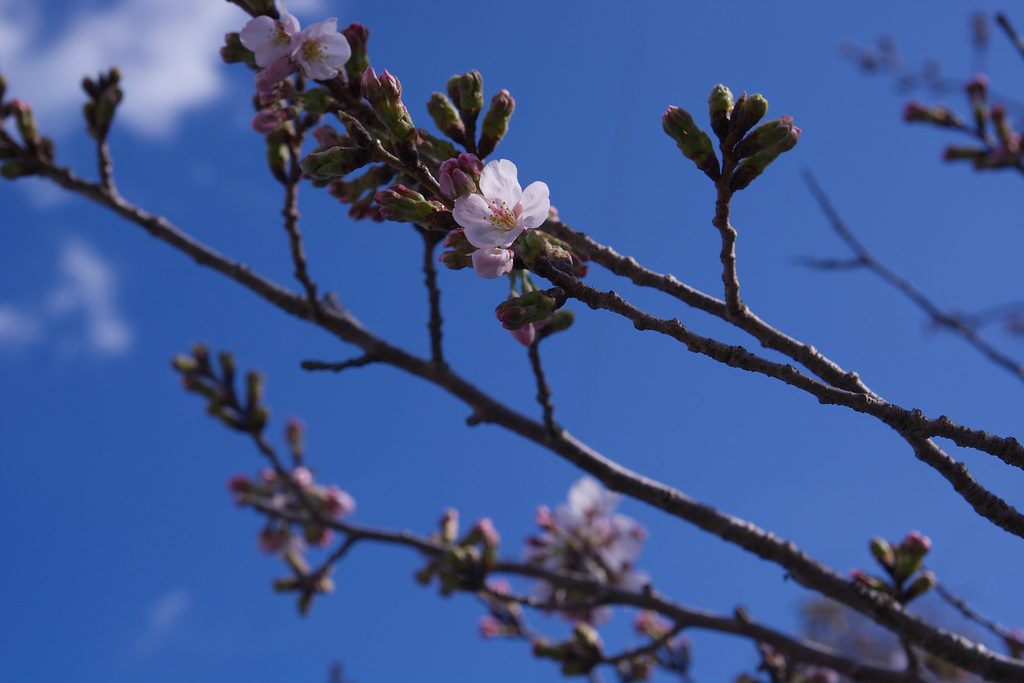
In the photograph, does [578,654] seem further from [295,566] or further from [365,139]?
[365,139]

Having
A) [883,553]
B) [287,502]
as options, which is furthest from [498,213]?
[287,502]

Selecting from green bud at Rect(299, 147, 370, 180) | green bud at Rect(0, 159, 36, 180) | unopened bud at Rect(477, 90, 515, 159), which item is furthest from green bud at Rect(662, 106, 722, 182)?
green bud at Rect(0, 159, 36, 180)

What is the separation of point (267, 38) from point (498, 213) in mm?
940

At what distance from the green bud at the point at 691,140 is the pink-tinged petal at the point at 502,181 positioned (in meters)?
0.38

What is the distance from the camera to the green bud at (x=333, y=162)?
1.52 meters

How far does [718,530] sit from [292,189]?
6.28 feet

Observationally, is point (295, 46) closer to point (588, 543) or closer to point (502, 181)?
point (502, 181)

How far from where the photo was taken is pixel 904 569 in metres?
2.54

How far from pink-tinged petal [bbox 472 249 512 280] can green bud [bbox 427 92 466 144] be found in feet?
2.09

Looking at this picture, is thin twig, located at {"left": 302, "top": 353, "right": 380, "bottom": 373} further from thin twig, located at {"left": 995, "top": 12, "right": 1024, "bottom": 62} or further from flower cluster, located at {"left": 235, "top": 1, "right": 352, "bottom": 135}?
thin twig, located at {"left": 995, "top": 12, "right": 1024, "bottom": 62}

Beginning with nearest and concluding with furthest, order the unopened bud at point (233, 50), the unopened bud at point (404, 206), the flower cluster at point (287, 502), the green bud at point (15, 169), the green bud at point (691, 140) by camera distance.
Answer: the unopened bud at point (404, 206)
the green bud at point (691, 140)
the unopened bud at point (233, 50)
the green bud at point (15, 169)
the flower cluster at point (287, 502)

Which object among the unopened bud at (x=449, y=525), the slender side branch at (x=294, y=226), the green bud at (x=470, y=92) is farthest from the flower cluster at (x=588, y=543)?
the green bud at (x=470, y=92)

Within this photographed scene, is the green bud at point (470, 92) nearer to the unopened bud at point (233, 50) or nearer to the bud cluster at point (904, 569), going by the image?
the unopened bud at point (233, 50)

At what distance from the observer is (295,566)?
4.91 meters
